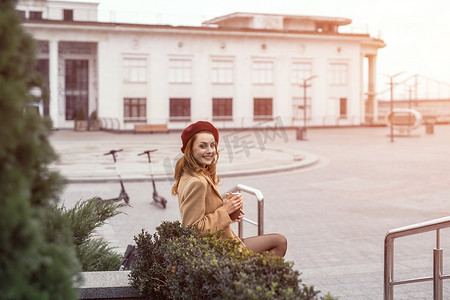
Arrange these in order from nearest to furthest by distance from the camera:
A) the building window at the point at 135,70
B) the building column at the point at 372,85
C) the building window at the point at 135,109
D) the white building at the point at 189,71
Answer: the white building at the point at 189,71 < the building window at the point at 135,70 < the building window at the point at 135,109 < the building column at the point at 372,85

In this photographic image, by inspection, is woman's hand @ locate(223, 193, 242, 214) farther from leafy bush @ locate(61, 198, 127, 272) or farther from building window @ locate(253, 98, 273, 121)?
building window @ locate(253, 98, 273, 121)

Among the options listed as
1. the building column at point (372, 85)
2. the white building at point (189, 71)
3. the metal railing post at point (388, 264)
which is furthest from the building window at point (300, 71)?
the metal railing post at point (388, 264)

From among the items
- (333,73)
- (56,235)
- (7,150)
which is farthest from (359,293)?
(333,73)

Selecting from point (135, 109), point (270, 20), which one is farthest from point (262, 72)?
point (135, 109)

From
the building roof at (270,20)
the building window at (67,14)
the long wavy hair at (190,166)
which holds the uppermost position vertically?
the building roof at (270,20)

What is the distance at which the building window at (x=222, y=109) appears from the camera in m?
54.0

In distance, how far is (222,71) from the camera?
177ft

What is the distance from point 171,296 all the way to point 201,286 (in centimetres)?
50

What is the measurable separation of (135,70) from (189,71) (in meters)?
4.90

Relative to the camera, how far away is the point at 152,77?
51438 millimetres

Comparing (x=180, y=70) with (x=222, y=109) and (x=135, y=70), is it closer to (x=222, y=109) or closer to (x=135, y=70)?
(x=135, y=70)

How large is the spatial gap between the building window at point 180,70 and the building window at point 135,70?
2.42 m

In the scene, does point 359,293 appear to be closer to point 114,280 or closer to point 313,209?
point 114,280

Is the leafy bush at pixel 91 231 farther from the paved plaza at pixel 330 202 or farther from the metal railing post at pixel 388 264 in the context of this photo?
the metal railing post at pixel 388 264
